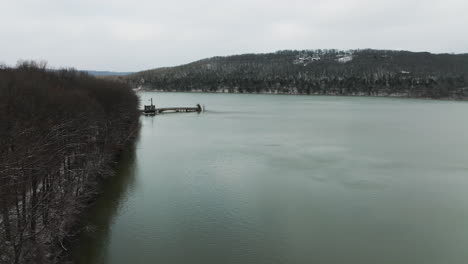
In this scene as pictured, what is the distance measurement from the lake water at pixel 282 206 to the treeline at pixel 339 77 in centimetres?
Answer: 7686

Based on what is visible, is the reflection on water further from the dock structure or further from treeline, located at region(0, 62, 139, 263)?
the dock structure

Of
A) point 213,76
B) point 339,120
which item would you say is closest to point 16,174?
point 339,120

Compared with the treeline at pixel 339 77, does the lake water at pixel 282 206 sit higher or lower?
lower

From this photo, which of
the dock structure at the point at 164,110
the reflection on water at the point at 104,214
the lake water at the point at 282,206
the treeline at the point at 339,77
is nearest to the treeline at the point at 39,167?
the reflection on water at the point at 104,214

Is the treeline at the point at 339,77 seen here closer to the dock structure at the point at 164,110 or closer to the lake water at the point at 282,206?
the dock structure at the point at 164,110

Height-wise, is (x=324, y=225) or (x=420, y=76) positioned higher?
(x=420, y=76)

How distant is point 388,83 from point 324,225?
112258 mm

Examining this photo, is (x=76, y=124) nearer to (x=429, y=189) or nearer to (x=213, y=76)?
(x=429, y=189)

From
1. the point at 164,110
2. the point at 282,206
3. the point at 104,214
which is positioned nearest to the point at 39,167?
the point at 104,214

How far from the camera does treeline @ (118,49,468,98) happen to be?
112 meters

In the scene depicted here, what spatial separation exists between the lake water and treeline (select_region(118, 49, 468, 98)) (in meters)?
76.9

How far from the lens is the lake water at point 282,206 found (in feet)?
37.0

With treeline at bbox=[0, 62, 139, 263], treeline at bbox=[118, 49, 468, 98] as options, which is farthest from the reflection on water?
treeline at bbox=[118, 49, 468, 98]

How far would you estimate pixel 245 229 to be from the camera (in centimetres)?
1267
